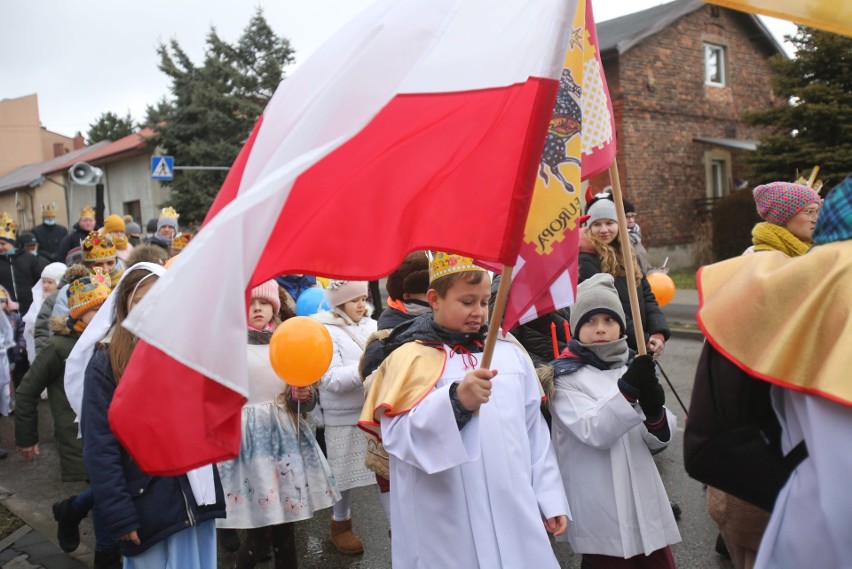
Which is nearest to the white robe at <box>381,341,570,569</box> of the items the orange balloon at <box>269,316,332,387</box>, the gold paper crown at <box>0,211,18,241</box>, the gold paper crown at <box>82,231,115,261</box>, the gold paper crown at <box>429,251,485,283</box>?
the gold paper crown at <box>429,251,485,283</box>

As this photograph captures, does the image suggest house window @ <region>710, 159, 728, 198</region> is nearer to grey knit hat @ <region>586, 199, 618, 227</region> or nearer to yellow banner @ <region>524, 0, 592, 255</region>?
grey knit hat @ <region>586, 199, 618, 227</region>

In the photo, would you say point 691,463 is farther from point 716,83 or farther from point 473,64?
point 716,83

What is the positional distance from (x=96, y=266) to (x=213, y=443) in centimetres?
534

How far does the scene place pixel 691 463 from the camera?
72.6 inches

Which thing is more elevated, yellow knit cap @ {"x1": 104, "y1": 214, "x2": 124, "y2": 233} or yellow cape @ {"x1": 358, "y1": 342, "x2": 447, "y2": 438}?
yellow knit cap @ {"x1": 104, "y1": 214, "x2": 124, "y2": 233}

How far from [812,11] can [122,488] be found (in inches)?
115

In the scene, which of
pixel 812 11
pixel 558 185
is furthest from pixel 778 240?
pixel 812 11

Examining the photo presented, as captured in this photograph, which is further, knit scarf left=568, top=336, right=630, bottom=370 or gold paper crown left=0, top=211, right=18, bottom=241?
gold paper crown left=0, top=211, right=18, bottom=241

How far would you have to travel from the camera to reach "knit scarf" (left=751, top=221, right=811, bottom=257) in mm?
4133

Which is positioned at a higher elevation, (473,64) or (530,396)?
(473,64)

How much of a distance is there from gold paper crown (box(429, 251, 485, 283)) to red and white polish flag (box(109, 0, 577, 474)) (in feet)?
1.56

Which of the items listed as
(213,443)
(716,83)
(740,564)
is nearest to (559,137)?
(213,443)

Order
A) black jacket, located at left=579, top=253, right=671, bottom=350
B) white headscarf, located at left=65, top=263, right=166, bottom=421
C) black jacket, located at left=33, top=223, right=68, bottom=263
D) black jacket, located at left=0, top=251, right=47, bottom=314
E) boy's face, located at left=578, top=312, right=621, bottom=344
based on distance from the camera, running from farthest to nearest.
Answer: black jacket, located at left=33, top=223, right=68, bottom=263, black jacket, located at left=0, top=251, right=47, bottom=314, black jacket, located at left=579, top=253, right=671, bottom=350, boy's face, located at left=578, top=312, right=621, bottom=344, white headscarf, located at left=65, top=263, right=166, bottom=421

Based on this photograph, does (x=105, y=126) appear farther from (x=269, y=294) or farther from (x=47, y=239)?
(x=269, y=294)
